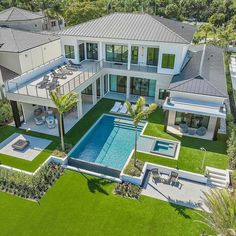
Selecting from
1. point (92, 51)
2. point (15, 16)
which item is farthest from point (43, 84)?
point (15, 16)

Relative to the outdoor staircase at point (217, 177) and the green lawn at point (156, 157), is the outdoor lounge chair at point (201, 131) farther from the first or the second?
the outdoor staircase at point (217, 177)

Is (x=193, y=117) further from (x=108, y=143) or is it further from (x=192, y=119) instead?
(x=108, y=143)

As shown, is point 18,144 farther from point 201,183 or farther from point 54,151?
point 201,183

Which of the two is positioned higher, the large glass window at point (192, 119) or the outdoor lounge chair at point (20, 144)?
the large glass window at point (192, 119)

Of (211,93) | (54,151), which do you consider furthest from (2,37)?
(211,93)

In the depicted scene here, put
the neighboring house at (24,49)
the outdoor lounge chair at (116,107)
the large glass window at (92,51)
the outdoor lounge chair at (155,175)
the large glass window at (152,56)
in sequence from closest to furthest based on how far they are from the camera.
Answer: the outdoor lounge chair at (155,175) → the outdoor lounge chair at (116,107) → the large glass window at (152,56) → the neighboring house at (24,49) → the large glass window at (92,51)

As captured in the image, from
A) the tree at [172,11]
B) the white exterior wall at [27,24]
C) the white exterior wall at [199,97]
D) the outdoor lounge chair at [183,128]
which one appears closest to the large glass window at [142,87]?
the white exterior wall at [199,97]

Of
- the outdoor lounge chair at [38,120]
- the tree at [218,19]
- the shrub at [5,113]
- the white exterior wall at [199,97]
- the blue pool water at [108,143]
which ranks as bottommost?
the blue pool water at [108,143]
